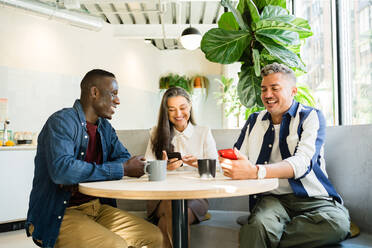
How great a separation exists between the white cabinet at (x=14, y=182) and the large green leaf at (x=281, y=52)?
3.21 m

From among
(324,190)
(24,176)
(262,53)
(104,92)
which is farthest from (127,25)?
(324,190)

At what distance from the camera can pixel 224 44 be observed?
9.06ft

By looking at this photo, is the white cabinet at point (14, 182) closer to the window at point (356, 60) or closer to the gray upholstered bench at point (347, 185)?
the gray upholstered bench at point (347, 185)

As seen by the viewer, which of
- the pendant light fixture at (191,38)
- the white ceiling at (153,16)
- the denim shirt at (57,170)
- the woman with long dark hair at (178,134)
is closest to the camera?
the denim shirt at (57,170)

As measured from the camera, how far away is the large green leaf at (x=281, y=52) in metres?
2.52

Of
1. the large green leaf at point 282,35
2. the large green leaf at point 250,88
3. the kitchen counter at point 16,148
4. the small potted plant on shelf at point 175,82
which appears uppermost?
the small potted plant on shelf at point 175,82

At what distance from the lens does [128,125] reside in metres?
7.73

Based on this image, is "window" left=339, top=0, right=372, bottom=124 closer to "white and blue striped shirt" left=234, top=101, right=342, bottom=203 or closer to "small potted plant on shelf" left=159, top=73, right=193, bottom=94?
"white and blue striped shirt" left=234, top=101, right=342, bottom=203

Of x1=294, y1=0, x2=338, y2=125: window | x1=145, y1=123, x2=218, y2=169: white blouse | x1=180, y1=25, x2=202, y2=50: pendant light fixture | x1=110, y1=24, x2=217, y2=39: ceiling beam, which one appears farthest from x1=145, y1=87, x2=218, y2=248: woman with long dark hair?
A: x1=110, y1=24, x2=217, y2=39: ceiling beam

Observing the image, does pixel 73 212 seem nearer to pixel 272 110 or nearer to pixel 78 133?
Result: pixel 78 133

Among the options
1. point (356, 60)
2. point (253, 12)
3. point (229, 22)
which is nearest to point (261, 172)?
point (253, 12)

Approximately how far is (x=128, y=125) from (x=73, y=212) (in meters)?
6.13

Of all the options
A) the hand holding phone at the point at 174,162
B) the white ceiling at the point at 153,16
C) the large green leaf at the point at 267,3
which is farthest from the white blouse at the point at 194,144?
the white ceiling at the point at 153,16

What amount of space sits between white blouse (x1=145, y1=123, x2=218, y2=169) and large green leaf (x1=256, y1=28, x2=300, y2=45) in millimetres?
892
